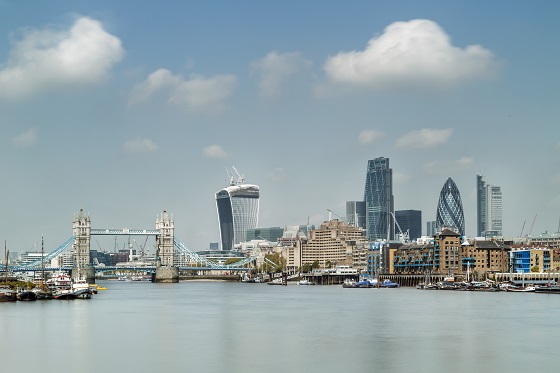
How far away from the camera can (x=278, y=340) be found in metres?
56.3

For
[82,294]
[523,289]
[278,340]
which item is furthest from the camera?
[523,289]

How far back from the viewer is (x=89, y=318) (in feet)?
246

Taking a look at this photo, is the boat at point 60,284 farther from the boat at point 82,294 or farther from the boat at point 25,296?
the boat at point 25,296

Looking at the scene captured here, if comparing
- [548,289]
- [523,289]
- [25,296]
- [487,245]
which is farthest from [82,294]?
[487,245]

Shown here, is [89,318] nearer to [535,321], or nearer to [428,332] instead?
[428,332]

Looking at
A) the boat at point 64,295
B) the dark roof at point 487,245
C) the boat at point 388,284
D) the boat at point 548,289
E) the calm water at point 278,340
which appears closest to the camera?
the calm water at point 278,340

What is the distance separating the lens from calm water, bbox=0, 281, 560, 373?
45688mm

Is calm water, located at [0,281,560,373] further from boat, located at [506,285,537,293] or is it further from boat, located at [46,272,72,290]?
boat, located at [506,285,537,293]

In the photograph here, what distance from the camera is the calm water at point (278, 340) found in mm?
45688

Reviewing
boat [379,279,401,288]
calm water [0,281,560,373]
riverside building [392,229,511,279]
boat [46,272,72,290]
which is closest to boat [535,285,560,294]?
riverside building [392,229,511,279]

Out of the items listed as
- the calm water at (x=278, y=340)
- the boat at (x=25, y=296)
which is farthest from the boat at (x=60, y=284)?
the calm water at (x=278, y=340)

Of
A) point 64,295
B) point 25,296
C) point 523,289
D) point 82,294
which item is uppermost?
point 25,296

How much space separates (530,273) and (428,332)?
114 m

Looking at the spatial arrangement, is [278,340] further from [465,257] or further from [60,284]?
[465,257]
